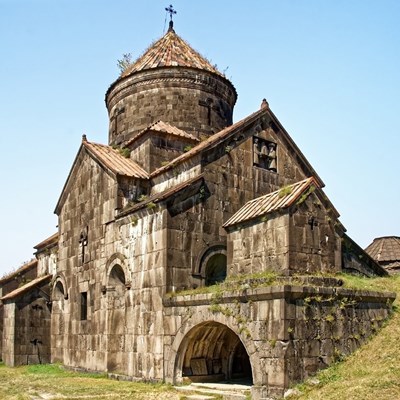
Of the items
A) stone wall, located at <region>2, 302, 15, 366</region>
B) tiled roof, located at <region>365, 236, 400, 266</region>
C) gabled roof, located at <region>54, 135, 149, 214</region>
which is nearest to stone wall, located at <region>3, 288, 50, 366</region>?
stone wall, located at <region>2, 302, 15, 366</region>

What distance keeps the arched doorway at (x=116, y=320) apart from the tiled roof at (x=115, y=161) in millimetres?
2513

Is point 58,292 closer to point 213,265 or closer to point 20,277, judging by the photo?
point 20,277

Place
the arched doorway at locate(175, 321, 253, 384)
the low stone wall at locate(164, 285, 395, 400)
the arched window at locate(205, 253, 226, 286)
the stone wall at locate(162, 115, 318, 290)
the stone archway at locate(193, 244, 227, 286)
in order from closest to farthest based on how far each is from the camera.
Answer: the low stone wall at locate(164, 285, 395, 400)
the arched doorway at locate(175, 321, 253, 384)
the stone wall at locate(162, 115, 318, 290)
the stone archway at locate(193, 244, 227, 286)
the arched window at locate(205, 253, 226, 286)

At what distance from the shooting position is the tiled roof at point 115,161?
14.7 metres

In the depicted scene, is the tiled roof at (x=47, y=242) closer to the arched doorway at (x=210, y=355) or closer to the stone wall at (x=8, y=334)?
the stone wall at (x=8, y=334)

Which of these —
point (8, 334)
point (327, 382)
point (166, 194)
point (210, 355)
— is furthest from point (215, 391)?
point (8, 334)

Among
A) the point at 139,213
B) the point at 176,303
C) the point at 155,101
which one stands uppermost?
the point at 155,101

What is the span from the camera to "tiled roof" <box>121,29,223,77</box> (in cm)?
1769

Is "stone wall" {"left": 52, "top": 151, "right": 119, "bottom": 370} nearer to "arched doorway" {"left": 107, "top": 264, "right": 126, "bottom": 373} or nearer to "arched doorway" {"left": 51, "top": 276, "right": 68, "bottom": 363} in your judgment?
"arched doorway" {"left": 51, "top": 276, "right": 68, "bottom": 363}

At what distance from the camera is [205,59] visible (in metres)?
18.9

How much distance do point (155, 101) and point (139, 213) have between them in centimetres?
545

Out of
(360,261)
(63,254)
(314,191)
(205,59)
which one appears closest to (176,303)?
(314,191)

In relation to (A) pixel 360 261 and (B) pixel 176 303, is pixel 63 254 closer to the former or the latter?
(B) pixel 176 303

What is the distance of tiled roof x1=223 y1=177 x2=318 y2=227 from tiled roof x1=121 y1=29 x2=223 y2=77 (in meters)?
7.02
